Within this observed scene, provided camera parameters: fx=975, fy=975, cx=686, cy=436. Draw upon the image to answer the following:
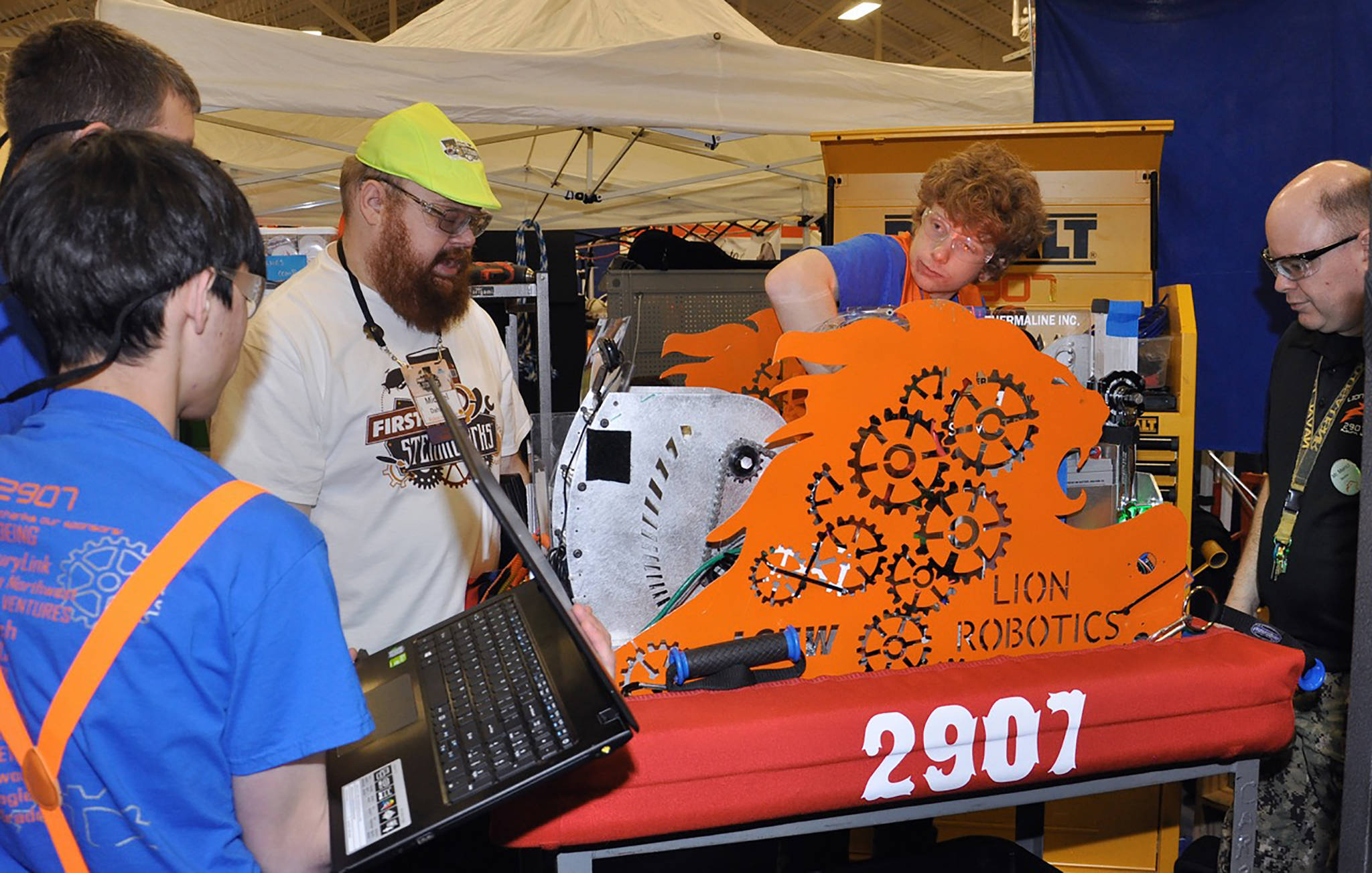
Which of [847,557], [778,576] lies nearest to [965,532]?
[847,557]

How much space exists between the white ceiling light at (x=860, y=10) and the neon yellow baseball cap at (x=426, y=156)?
11.0m

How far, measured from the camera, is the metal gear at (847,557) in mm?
1498

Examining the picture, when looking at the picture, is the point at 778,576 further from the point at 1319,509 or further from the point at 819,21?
the point at 819,21

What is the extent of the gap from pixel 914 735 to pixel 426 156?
1309 millimetres

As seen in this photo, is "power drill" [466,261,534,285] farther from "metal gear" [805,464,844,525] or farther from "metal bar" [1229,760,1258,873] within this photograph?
"metal bar" [1229,760,1258,873]

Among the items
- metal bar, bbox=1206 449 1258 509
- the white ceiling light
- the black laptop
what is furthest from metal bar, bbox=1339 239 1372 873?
the white ceiling light

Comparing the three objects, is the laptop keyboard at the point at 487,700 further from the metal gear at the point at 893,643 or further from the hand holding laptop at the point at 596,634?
the metal gear at the point at 893,643

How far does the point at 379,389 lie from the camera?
5.85 ft

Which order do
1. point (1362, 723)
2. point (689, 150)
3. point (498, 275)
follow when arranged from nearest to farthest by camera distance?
1. point (1362, 723)
2. point (498, 275)
3. point (689, 150)

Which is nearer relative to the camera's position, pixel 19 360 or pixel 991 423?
pixel 19 360

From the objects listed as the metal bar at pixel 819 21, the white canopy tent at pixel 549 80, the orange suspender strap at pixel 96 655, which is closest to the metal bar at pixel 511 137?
the white canopy tent at pixel 549 80

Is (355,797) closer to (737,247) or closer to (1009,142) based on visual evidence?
(1009,142)

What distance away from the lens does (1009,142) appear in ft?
9.64

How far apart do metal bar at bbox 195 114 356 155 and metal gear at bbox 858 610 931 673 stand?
172 inches
